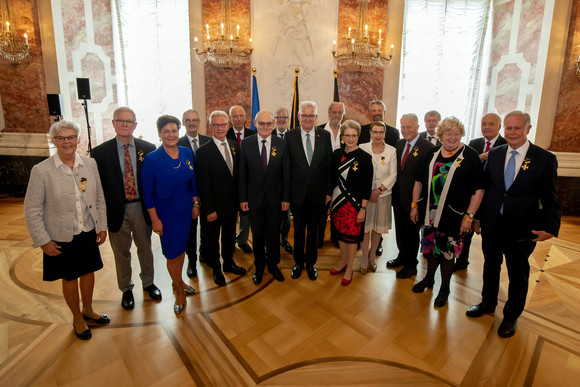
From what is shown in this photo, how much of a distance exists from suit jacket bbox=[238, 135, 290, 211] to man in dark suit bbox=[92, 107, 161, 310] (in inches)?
33.8

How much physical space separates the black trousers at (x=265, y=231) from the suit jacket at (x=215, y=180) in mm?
267

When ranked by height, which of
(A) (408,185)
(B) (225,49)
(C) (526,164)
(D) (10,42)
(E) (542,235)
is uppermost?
(D) (10,42)

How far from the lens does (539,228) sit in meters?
2.27

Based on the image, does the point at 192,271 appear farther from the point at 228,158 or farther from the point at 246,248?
the point at 228,158

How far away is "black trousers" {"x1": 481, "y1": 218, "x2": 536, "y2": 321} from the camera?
2.37 m

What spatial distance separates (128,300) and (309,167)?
2073 mm

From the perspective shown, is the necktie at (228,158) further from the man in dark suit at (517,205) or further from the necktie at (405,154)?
the man in dark suit at (517,205)

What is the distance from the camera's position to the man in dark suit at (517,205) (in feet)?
7.34

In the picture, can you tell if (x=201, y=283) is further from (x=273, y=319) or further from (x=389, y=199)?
(x=389, y=199)

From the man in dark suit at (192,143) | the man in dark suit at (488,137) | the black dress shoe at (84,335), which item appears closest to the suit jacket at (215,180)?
the man in dark suit at (192,143)

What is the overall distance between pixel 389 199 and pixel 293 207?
105 centimetres

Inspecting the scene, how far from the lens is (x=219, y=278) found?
3213 mm

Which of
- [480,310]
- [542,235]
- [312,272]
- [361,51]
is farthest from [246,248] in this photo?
[361,51]

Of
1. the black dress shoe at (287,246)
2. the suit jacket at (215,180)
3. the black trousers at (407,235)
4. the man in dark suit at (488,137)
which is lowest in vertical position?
the black dress shoe at (287,246)
